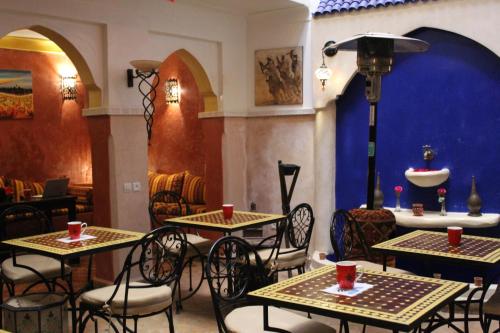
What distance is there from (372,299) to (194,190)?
6241 millimetres

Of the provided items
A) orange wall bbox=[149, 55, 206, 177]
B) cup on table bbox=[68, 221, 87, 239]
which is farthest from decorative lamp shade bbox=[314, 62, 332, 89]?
cup on table bbox=[68, 221, 87, 239]

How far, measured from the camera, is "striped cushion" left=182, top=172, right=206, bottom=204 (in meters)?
8.67

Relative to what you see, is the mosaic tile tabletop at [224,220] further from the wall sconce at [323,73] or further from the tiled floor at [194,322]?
the wall sconce at [323,73]

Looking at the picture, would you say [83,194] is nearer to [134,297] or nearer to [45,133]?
[45,133]

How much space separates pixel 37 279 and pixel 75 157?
5.66 m

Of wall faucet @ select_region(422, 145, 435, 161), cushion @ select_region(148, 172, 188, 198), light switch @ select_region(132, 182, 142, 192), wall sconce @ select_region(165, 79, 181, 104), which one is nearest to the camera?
wall faucet @ select_region(422, 145, 435, 161)

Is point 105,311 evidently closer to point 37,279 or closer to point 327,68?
point 37,279

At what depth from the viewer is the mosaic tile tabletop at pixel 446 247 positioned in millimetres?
3619

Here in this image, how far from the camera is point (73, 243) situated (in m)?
3.98

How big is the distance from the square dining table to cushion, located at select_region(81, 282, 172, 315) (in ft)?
3.32

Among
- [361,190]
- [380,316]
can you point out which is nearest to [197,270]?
[361,190]

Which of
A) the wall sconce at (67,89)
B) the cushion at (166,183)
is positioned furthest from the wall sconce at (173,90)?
the wall sconce at (67,89)

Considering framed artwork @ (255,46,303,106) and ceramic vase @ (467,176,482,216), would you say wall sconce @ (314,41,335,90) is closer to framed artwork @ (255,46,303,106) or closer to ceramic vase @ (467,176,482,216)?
framed artwork @ (255,46,303,106)

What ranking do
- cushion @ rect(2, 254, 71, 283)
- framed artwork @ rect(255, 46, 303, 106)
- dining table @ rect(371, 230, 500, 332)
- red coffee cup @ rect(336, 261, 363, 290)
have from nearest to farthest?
red coffee cup @ rect(336, 261, 363, 290) → dining table @ rect(371, 230, 500, 332) → cushion @ rect(2, 254, 71, 283) → framed artwork @ rect(255, 46, 303, 106)
